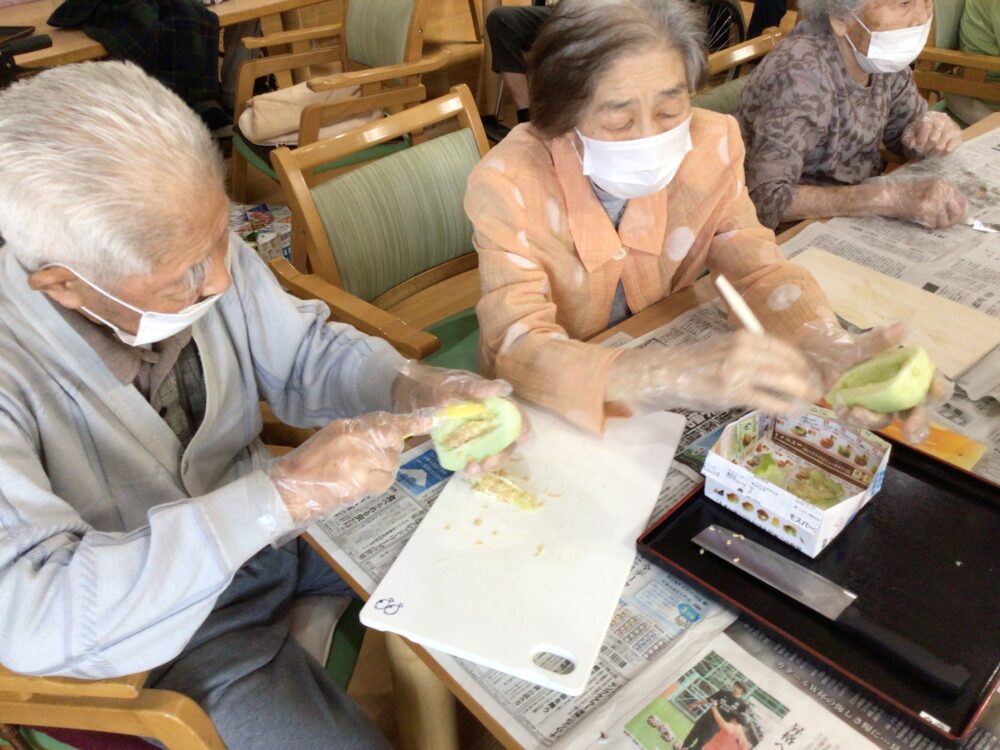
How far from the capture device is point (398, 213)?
76.4 inches

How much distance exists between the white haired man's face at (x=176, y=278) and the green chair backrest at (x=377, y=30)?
269 cm

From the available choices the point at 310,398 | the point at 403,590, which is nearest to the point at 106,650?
the point at 403,590

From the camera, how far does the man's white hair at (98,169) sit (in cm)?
86

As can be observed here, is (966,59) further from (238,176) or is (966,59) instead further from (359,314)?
(238,176)

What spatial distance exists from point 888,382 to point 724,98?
1.56m

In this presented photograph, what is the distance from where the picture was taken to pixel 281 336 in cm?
142

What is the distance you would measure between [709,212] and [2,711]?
4.95 ft

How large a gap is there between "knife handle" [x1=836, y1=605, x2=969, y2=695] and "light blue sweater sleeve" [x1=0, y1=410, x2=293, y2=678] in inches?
29.8

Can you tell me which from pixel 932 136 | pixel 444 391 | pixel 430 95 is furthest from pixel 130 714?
pixel 430 95

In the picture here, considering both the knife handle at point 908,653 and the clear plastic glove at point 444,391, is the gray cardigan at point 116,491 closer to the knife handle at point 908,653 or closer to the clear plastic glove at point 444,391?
the clear plastic glove at point 444,391

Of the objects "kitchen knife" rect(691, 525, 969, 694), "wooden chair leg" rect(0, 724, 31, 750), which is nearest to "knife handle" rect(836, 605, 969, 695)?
"kitchen knife" rect(691, 525, 969, 694)

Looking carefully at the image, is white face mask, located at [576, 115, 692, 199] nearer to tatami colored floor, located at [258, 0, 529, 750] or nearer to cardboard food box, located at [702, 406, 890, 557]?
cardboard food box, located at [702, 406, 890, 557]

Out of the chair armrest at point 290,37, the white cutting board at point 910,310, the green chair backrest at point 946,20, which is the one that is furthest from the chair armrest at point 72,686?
the green chair backrest at point 946,20

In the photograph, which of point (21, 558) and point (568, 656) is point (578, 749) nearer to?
point (568, 656)
